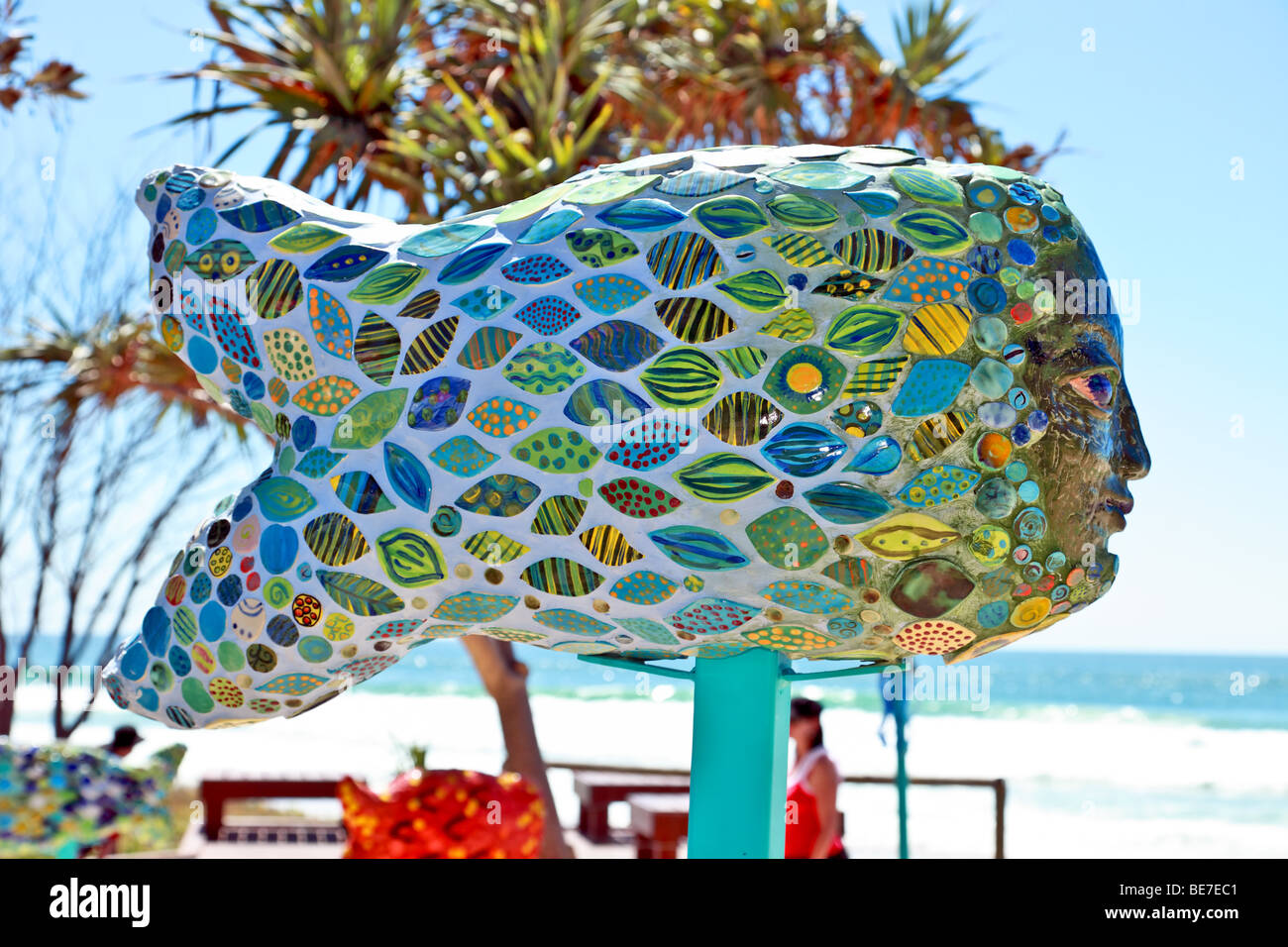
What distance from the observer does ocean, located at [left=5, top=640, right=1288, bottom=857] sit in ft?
61.0

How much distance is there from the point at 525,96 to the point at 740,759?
5.45 metres

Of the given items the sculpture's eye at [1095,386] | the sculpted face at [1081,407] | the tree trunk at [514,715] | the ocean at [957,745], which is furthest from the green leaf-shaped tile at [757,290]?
the ocean at [957,745]

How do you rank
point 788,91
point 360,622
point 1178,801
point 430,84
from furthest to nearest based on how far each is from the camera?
point 1178,801 → point 788,91 → point 430,84 → point 360,622

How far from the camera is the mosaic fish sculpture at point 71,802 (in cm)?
307

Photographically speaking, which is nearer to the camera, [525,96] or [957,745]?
[525,96]

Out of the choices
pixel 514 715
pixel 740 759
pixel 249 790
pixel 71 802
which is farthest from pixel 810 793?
pixel 249 790

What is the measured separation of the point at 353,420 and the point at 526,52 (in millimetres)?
5014

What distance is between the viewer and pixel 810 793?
5.71m

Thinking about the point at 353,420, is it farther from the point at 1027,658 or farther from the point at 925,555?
the point at 1027,658

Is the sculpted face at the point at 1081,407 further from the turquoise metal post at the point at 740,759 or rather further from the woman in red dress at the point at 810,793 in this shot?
the woman in red dress at the point at 810,793

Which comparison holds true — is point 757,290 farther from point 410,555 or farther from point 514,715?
point 514,715

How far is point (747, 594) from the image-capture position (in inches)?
122

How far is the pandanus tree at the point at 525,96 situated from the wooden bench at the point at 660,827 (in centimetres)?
76

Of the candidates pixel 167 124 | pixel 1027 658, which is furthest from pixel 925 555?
pixel 1027 658
